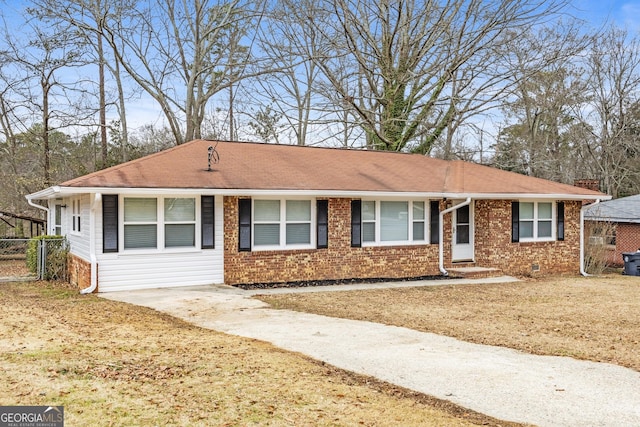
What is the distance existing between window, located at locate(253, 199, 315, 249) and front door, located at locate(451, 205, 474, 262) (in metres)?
4.89

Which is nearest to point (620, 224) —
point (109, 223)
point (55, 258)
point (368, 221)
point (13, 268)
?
point (368, 221)

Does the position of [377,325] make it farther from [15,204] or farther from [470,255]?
[15,204]

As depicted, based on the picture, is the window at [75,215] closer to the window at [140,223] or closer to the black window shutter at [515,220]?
the window at [140,223]

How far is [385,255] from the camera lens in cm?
1502

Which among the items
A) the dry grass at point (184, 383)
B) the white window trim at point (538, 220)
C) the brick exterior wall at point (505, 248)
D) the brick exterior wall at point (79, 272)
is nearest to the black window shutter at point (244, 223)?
the brick exterior wall at point (79, 272)

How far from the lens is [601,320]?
9797 millimetres

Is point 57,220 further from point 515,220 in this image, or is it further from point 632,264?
point 632,264

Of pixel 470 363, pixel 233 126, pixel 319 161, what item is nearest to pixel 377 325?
pixel 470 363

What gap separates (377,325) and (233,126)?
1022 inches

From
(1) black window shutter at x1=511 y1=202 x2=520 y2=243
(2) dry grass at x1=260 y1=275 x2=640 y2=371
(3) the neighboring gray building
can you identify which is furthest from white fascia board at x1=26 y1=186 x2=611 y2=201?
(3) the neighboring gray building

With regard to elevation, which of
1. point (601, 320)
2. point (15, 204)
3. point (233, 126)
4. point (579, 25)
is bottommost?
point (601, 320)

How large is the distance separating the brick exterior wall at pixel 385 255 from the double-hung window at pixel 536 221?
0.27 metres

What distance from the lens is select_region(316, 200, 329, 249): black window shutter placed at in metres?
14.1

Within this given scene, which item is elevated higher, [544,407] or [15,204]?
[15,204]
